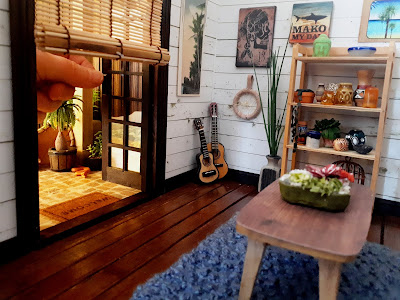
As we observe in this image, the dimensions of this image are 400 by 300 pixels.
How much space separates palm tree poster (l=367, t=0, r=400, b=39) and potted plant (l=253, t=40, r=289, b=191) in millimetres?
738

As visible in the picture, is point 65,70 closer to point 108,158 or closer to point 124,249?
point 124,249

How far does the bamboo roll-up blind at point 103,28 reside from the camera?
2.06 meters

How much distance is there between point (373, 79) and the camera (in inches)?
122

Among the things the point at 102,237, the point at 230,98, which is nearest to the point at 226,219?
the point at 102,237

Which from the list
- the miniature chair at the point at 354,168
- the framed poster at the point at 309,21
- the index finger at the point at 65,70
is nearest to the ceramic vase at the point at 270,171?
the miniature chair at the point at 354,168

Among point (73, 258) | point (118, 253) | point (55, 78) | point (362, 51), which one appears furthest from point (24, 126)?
point (362, 51)

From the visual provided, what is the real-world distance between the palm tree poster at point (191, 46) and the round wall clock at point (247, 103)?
0.45 metres

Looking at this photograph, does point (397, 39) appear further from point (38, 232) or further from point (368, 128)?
point (38, 232)

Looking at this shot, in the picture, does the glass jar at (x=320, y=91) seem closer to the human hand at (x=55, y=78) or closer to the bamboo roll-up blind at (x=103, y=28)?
the bamboo roll-up blind at (x=103, y=28)

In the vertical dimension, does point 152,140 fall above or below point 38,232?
above

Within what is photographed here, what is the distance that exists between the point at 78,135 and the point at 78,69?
2149 mm

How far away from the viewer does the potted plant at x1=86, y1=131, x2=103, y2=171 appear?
416 centimetres

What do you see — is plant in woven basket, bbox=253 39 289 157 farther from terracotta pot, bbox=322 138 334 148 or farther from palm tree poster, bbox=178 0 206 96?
palm tree poster, bbox=178 0 206 96

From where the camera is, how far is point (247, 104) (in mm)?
3770
